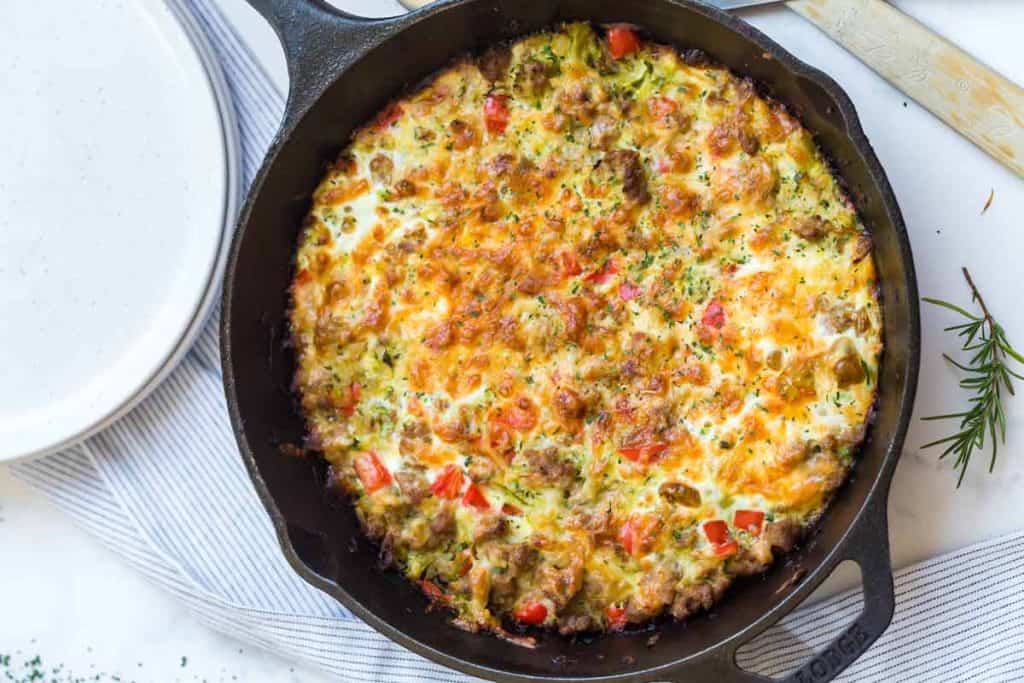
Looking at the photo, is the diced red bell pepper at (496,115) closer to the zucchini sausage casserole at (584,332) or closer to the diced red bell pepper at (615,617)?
the zucchini sausage casserole at (584,332)

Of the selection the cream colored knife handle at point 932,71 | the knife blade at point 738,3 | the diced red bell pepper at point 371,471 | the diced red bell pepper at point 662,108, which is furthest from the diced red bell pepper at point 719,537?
the knife blade at point 738,3

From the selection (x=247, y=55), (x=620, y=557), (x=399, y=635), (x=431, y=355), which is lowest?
(x=399, y=635)

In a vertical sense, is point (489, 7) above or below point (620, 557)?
above

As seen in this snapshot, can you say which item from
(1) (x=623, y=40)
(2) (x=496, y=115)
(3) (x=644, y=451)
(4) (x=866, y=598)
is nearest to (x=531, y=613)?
(3) (x=644, y=451)

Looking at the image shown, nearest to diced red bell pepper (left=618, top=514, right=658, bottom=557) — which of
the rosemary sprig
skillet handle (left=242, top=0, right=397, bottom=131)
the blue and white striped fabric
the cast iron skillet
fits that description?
the cast iron skillet

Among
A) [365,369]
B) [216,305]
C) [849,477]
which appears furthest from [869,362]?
[216,305]

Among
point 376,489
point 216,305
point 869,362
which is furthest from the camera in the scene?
point 216,305

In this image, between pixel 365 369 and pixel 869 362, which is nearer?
pixel 869 362

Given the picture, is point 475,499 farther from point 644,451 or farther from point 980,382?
point 980,382

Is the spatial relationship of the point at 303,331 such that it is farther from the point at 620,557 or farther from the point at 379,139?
the point at 620,557
